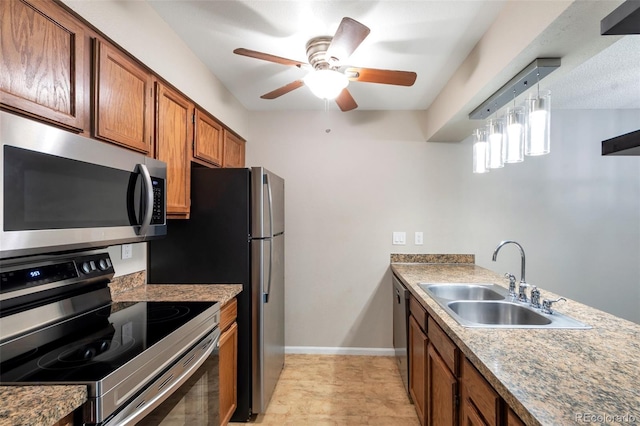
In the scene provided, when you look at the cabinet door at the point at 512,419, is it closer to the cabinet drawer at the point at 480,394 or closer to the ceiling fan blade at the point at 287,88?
the cabinet drawer at the point at 480,394

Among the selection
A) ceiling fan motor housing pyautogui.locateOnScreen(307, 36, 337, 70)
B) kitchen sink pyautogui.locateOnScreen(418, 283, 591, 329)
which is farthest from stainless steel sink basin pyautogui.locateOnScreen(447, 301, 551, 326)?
ceiling fan motor housing pyautogui.locateOnScreen(307, 36, 337, 70)

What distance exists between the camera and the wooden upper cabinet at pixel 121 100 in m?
1.22

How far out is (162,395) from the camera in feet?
3.52

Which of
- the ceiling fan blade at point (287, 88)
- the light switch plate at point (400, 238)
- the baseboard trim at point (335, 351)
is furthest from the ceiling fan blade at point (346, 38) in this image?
the baseboard trim at point (335, 351)

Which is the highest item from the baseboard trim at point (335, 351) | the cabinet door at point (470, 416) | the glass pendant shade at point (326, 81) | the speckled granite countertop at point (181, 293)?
the glass pendant shade at point (326, 81)

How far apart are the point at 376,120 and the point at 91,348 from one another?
2.70 metres

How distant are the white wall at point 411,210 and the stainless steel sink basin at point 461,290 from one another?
0.85 meters

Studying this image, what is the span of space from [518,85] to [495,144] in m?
0.31

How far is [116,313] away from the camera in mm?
1354

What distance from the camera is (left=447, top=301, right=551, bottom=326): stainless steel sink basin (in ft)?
5.23

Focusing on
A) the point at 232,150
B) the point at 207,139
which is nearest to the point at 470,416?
the point at 207,139

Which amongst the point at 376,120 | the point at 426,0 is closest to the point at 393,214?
the point at 376,120

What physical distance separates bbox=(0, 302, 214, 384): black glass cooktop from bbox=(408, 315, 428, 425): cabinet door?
1260 mm

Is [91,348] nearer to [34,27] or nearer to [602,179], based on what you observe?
[34,27]
